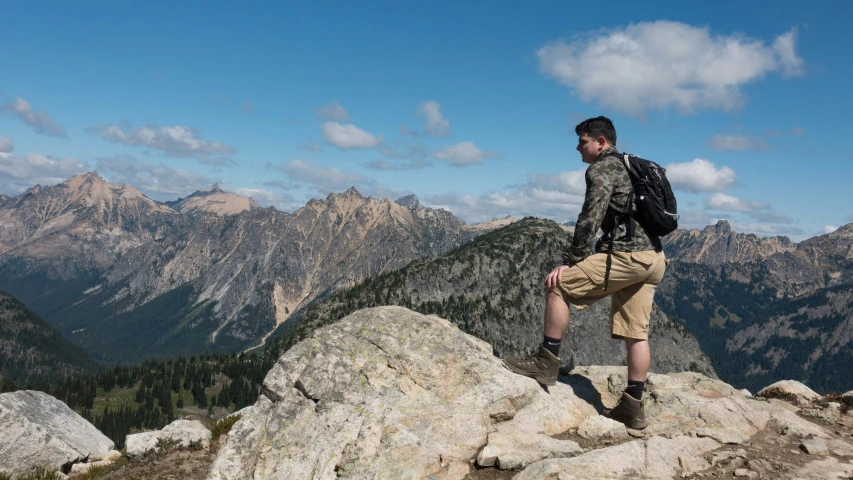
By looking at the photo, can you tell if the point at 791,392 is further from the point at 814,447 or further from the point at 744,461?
the point at 744,461

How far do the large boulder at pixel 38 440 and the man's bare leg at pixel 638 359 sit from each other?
973 inches

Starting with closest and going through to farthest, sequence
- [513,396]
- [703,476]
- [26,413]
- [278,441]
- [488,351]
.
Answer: [703,476] → [278,441] → [513,396] → [488,351] → [26,413]

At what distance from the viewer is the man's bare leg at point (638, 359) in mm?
12516

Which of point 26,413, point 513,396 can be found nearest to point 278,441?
point 513,396

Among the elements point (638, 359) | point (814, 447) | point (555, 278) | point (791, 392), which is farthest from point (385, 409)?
point (791, 392)

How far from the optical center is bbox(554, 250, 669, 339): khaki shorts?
11.7 m

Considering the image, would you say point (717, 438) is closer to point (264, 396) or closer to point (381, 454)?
point (381, 454)

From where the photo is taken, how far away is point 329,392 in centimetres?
1269

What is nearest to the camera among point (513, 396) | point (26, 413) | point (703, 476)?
point (703, 476)

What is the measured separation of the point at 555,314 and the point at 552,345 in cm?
118

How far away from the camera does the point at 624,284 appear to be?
11.9 m

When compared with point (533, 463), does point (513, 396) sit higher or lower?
higher

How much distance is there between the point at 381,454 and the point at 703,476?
23.0 feet

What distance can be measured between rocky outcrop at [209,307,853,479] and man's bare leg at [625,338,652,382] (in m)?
1.45
